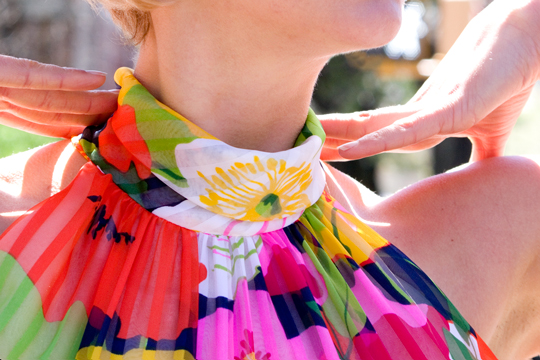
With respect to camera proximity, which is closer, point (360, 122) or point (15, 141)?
point (360, 122)

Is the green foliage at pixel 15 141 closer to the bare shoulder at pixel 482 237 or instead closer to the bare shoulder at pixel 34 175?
the bare shoulder at pixel 34 175

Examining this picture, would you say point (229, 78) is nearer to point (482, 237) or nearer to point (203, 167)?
point (203, 167)

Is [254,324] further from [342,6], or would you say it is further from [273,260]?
[342,6]

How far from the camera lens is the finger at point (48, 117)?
875 mm

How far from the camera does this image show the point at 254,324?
0.79 m

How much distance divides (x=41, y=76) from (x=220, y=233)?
15.1 inches

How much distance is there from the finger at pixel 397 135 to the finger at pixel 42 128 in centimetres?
52

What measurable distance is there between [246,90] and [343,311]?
416mm

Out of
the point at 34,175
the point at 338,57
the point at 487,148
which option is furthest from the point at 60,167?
the point at 338,57

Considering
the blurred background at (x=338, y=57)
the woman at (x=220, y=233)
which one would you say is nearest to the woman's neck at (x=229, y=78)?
Result: the woman at (x=220, y=233)

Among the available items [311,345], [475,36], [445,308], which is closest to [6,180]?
[311,345]

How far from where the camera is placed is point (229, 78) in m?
0.85

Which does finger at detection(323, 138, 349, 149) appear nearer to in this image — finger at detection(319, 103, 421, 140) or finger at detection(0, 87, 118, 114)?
finger at detection(319, 103, 421, 140)

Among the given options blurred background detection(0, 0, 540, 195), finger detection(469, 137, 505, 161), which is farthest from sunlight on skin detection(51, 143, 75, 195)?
blurred background detection(0, 0, 540, 195)
